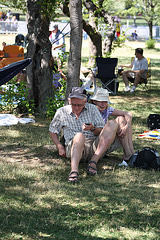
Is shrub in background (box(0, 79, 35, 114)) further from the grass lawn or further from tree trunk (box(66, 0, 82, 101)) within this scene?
tree trunk (box(66, 0, 82, 101))

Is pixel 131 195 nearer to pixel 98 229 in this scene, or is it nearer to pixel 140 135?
pixel 98 229

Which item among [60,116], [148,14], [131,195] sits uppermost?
[148,14]

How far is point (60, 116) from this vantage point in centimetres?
514

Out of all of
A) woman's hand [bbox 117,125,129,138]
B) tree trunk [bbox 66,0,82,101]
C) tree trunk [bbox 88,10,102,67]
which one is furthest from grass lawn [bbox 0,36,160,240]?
tree trunk [bbox 88,10,102,67]

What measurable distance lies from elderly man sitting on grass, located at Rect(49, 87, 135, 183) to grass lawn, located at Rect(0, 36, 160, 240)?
0.20 metres

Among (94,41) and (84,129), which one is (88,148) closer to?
(84,129)

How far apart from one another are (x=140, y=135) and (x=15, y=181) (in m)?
2.96

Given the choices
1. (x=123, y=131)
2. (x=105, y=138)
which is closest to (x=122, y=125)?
(x=123, y=131)

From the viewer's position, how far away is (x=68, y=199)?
4113 mm

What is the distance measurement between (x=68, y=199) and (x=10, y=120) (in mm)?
3691

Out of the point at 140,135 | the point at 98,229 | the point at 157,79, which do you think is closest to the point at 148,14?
the point at 157,79

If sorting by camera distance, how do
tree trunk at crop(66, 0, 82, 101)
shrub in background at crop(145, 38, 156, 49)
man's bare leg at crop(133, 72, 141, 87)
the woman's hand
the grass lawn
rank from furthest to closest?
shrub in background at crop(145, 38, 156, 49), man's bare leg at crop(133, 72, 141, 87), tree trunk at crop(66, 0, 82, 101), the woman's hand, the grass lawn

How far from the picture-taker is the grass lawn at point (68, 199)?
3.46 meters

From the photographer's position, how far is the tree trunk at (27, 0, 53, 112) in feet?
25.4
